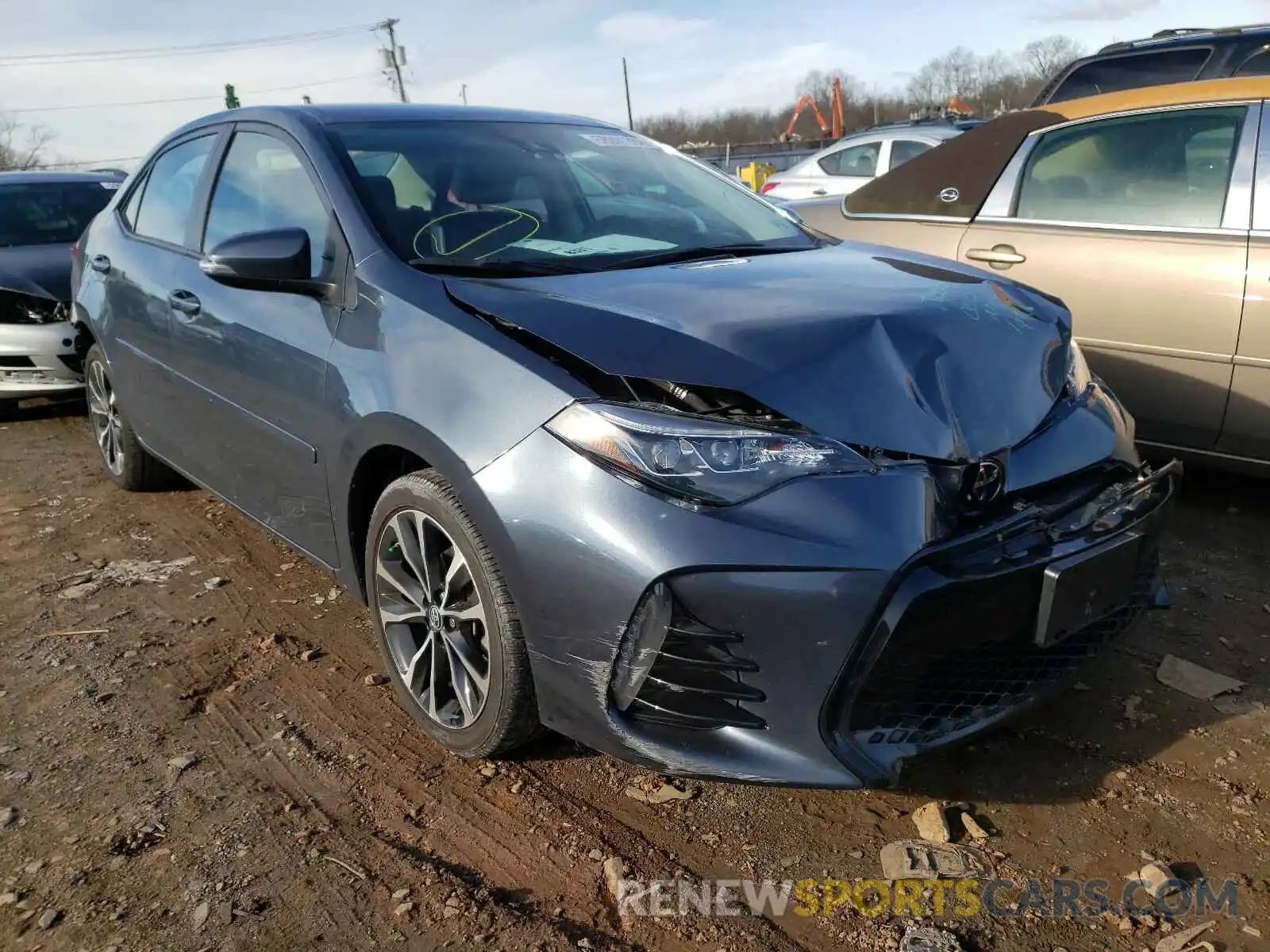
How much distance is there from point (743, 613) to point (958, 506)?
0.51 metres

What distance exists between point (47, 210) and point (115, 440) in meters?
3.67

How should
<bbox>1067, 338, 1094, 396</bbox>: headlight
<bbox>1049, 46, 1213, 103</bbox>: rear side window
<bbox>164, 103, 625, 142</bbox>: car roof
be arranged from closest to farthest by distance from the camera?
<bbox>1067, 338, 1094, 396</bbox>: headlight
<bbox>164, 103, 625, 142</bbox>: car roof
<bbox>1049, 46, 1213, 103</bbox>: rear side window

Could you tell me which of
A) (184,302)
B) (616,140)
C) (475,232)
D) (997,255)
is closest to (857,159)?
(997,255)

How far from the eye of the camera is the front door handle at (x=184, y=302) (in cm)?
335

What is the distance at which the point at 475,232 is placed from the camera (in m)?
2.79

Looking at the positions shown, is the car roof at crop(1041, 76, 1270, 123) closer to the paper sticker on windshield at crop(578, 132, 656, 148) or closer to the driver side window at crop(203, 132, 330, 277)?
the paper sticker on windshield at crop(578, 132, 656, 148)

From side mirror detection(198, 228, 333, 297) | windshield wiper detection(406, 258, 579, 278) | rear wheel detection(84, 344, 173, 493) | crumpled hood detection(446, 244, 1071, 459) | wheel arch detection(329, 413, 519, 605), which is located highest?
side mirror detection(198, 228, 333, 297)

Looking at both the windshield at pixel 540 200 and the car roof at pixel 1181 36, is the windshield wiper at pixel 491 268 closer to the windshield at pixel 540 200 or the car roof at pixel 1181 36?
the windshield at pixel 540 200

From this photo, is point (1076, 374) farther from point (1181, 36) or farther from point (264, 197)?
point (1181, 36)

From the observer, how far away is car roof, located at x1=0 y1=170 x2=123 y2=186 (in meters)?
7.52

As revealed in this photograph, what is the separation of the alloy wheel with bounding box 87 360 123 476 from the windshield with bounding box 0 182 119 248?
289 centimetres

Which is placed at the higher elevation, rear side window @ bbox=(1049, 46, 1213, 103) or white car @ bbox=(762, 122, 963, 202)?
rear side window @ bbox=(1049, 46, 1213, 103)

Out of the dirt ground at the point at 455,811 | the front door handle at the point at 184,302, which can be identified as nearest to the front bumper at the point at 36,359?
the front door handle at the point at 184,302

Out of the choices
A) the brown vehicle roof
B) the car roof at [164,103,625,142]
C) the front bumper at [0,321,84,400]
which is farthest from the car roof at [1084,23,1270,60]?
the front bumper at [0,321,84,400]
